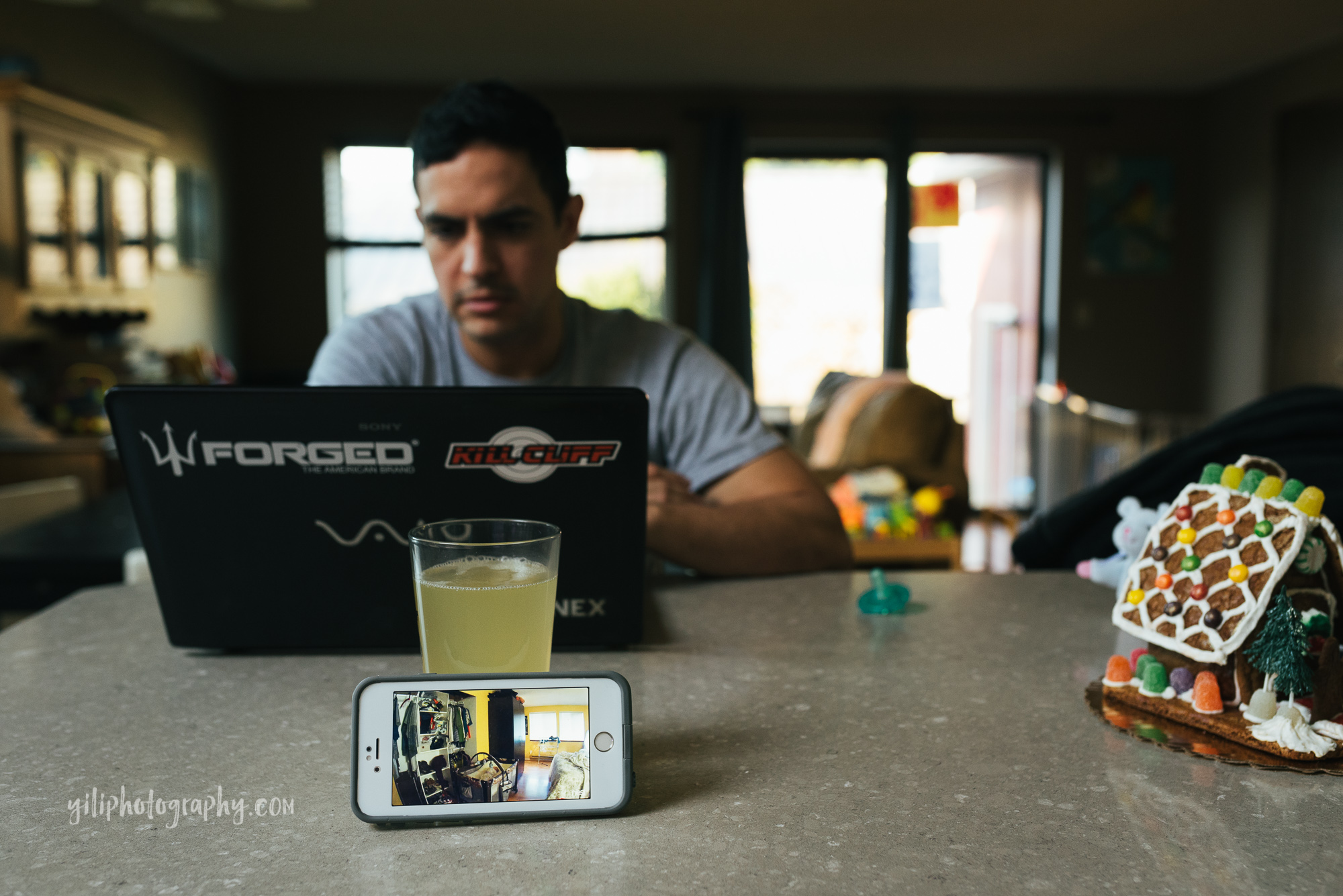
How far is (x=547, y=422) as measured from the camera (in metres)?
0.73

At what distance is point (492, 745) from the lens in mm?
521

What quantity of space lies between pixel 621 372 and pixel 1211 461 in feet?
2.46

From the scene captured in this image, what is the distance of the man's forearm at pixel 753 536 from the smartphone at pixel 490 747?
20.2 inches

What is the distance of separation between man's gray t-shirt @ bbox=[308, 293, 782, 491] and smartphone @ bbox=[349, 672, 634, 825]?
858mm

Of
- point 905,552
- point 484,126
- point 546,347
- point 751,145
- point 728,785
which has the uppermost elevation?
point 751,145

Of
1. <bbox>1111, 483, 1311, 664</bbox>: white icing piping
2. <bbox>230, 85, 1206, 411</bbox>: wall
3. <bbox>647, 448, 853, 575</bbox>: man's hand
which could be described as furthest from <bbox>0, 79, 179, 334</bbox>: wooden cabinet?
<bbox>1111, 483, 1311, 664</bbox>: white icing piping

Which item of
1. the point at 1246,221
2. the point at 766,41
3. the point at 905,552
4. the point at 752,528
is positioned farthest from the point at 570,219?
the point at 1246,221

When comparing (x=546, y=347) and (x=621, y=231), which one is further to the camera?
(x=621, y=231)

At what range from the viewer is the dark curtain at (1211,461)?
1.03m

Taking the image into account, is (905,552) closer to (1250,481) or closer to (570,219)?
(570,219)

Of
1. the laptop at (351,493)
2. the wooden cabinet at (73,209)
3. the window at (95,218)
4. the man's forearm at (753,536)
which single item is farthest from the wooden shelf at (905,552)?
the window at (95,218)

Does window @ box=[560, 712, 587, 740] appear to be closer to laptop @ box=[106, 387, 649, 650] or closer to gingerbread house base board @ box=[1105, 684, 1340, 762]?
laptop @ box=[106, 387, 649, 650]

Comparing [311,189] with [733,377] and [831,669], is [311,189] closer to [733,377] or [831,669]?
[733,377]

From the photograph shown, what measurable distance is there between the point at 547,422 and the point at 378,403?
0.12 m
